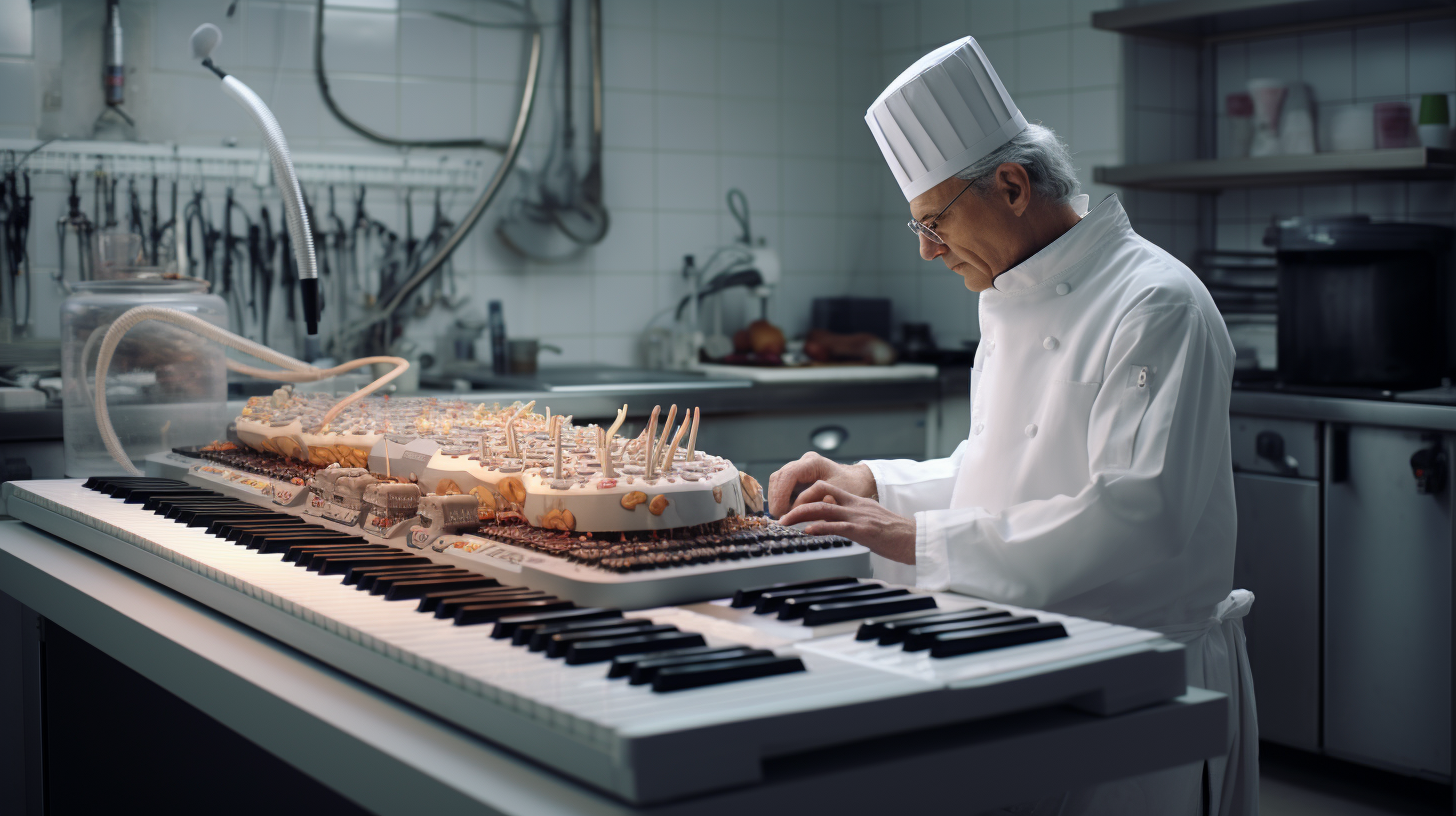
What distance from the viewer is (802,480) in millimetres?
1780

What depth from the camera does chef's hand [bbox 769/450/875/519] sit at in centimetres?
176

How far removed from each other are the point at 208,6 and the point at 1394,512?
327 centimetres

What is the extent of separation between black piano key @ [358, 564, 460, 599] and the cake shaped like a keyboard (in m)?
0.10

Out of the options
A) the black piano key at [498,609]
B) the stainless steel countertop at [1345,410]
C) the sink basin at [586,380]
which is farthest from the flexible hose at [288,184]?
the stainless steel countertop at [1345,410]

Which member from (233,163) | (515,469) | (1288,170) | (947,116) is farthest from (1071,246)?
(233,163)

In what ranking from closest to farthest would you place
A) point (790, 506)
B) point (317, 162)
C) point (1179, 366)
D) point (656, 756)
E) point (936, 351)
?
1. point (656, 756)
2. point (1179, 366)
3. point (790, 506)
4. point (317, 162)
5. point (936, 351)

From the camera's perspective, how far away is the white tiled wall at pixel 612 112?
349 cm

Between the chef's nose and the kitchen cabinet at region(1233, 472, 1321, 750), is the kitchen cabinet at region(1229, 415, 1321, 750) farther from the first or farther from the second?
the chef's nose

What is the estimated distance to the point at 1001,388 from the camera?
182cm

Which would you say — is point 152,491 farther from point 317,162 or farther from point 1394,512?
point 1394,512

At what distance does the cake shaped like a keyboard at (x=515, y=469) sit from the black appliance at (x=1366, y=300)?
7.20 feet

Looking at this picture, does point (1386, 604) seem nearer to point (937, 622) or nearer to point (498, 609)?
point (937, 622)

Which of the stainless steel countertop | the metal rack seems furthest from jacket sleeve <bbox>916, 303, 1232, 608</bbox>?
the metal rack

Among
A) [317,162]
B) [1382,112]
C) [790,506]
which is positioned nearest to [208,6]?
[317,162]
